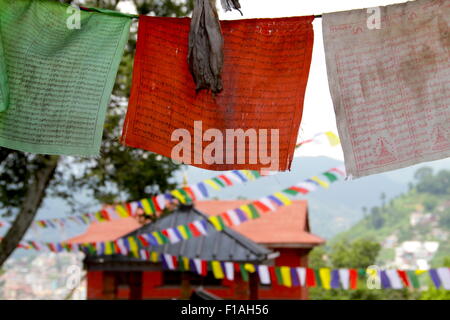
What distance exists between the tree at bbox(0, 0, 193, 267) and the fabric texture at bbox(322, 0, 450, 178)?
873 cm

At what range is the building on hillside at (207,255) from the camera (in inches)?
731

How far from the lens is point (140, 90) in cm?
493

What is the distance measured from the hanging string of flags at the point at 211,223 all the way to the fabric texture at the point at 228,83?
8346 mm

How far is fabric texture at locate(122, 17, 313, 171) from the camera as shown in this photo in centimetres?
489

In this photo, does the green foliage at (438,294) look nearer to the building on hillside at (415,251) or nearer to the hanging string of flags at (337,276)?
the hanging string of flags at (337,276)

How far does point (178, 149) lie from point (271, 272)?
11.3 meters

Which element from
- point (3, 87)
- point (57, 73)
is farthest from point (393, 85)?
point (3, 87)

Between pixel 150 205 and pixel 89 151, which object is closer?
pixel 89 151

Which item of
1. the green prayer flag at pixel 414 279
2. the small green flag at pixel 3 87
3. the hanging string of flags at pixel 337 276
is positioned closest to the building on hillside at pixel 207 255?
the hanging string of flags at pixel 337 276

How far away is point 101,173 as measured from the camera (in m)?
14.1
